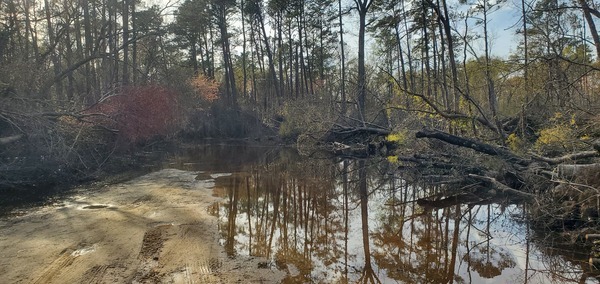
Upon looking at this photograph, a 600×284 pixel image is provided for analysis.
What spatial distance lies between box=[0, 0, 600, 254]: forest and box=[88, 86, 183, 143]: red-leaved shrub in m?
0.08

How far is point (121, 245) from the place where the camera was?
5.43m

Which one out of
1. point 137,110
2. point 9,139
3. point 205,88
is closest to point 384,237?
point 9,139

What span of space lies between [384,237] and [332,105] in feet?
47.2

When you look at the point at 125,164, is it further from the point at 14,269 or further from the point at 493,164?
the point at 493,164

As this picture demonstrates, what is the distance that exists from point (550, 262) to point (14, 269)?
6788 millimetres

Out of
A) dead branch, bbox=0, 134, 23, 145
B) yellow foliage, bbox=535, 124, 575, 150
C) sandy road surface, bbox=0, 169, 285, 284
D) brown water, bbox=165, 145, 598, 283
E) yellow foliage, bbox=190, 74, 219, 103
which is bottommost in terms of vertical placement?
brown water, bbox=165, 145, 598, 283

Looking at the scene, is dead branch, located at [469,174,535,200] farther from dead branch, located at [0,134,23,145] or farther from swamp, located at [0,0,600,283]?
dead branch, located at [0,134,23,145]

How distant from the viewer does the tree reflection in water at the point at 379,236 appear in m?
4.53

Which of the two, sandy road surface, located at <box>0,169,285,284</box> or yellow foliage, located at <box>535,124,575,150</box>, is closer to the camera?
sandy road surface, located at <box>0,169,285,284</box>

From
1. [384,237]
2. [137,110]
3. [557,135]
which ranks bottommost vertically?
[384,237]

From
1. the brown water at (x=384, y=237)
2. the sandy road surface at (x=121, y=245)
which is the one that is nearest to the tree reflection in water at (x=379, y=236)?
the brown water at (x=384, y=237)

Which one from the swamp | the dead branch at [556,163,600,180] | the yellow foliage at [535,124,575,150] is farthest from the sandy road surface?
the yellow foliage at [535,124,575,150]

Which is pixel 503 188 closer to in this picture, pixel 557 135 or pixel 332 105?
pixel 557 135

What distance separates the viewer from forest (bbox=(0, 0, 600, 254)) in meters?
6.84
